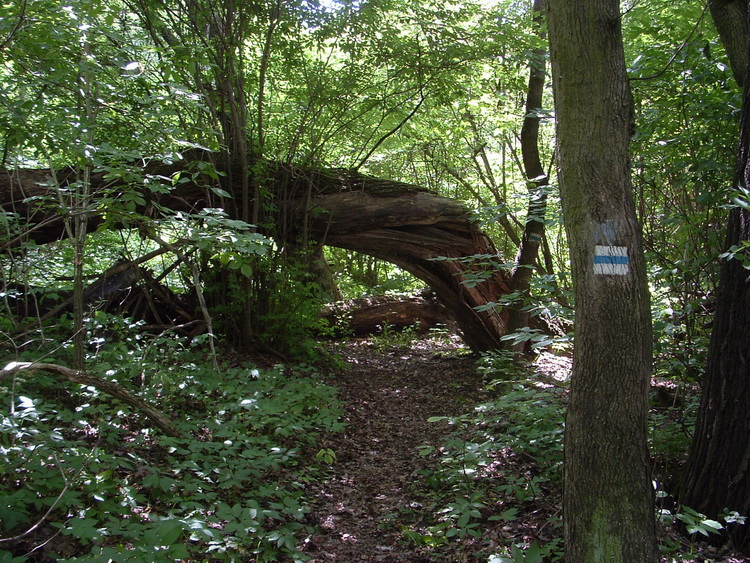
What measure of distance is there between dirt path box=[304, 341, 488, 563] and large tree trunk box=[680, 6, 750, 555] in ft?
5.43

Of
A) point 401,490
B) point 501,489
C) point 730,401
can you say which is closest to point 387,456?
point 401,490

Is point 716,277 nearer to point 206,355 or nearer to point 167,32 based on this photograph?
point 206,355

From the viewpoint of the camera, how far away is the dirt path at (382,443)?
346cm

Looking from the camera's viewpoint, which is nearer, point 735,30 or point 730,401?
point 730,401

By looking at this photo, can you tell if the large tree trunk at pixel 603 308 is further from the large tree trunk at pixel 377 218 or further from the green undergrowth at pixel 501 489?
the large tree trunk at pixel 377 218

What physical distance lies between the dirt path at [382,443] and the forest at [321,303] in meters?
0.03

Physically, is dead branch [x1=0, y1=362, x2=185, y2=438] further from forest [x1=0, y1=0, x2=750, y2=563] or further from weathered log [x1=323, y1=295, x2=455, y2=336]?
weathered log [x1=323, y1=295, x2=455, y2=336]

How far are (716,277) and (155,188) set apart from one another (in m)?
3.81

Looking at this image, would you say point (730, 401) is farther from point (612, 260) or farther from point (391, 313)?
point (391, 313)

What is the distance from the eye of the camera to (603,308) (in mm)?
2490

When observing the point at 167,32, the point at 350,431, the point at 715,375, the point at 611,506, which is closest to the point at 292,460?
the point at 350,431

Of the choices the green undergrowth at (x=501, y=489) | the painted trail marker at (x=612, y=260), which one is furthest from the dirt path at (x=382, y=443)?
the painted trail marker at (x=612, y=260)

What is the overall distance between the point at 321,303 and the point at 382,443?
2.45 metres

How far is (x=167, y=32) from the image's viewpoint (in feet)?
19.9
